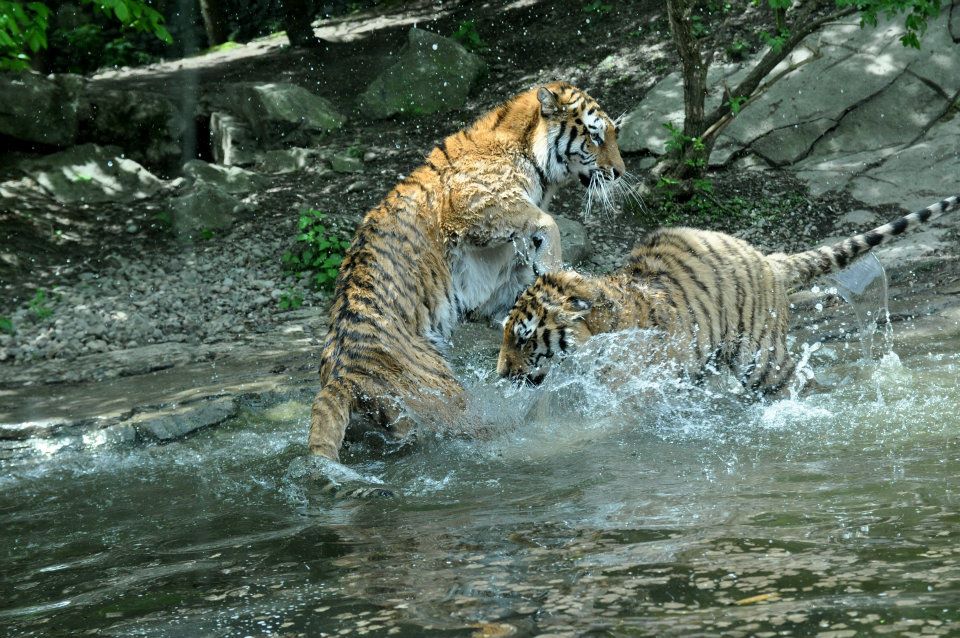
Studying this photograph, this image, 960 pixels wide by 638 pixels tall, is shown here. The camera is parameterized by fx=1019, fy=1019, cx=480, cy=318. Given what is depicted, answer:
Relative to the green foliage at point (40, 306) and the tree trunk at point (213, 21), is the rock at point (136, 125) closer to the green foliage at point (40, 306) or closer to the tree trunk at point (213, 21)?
the green foliage at point (40, 306)

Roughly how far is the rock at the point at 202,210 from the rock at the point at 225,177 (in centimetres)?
15

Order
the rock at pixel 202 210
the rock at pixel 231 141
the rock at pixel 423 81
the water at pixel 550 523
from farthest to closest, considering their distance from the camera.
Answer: the rock at pixel 423 81, the rock at pixel 231 141, the rock at pixel 202 210, the water at pixel 550 523

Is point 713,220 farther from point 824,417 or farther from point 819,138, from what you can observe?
point 824,417

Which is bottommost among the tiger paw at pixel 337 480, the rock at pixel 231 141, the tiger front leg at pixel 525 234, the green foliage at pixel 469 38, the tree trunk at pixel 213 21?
the tiger paw at pixel 337 480

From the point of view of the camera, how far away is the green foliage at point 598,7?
10.9 meters

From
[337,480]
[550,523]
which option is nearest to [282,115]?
[337,480]

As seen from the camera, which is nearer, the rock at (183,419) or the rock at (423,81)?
the rock at (183,419)

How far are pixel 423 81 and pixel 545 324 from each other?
6.25 meters

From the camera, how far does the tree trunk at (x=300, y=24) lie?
449 inches

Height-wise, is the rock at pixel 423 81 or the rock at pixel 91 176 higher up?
the rock at pixel 423 81

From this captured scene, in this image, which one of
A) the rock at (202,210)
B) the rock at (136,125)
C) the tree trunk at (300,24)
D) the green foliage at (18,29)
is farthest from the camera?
the tree trunk at (300,24)

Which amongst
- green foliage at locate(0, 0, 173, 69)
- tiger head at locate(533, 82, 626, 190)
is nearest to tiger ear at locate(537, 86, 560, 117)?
tiger head at locate(533, 82, 626, 190)

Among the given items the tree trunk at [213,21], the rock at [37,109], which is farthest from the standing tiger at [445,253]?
the tree trunk at [213,21]

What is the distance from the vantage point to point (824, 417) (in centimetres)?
397
